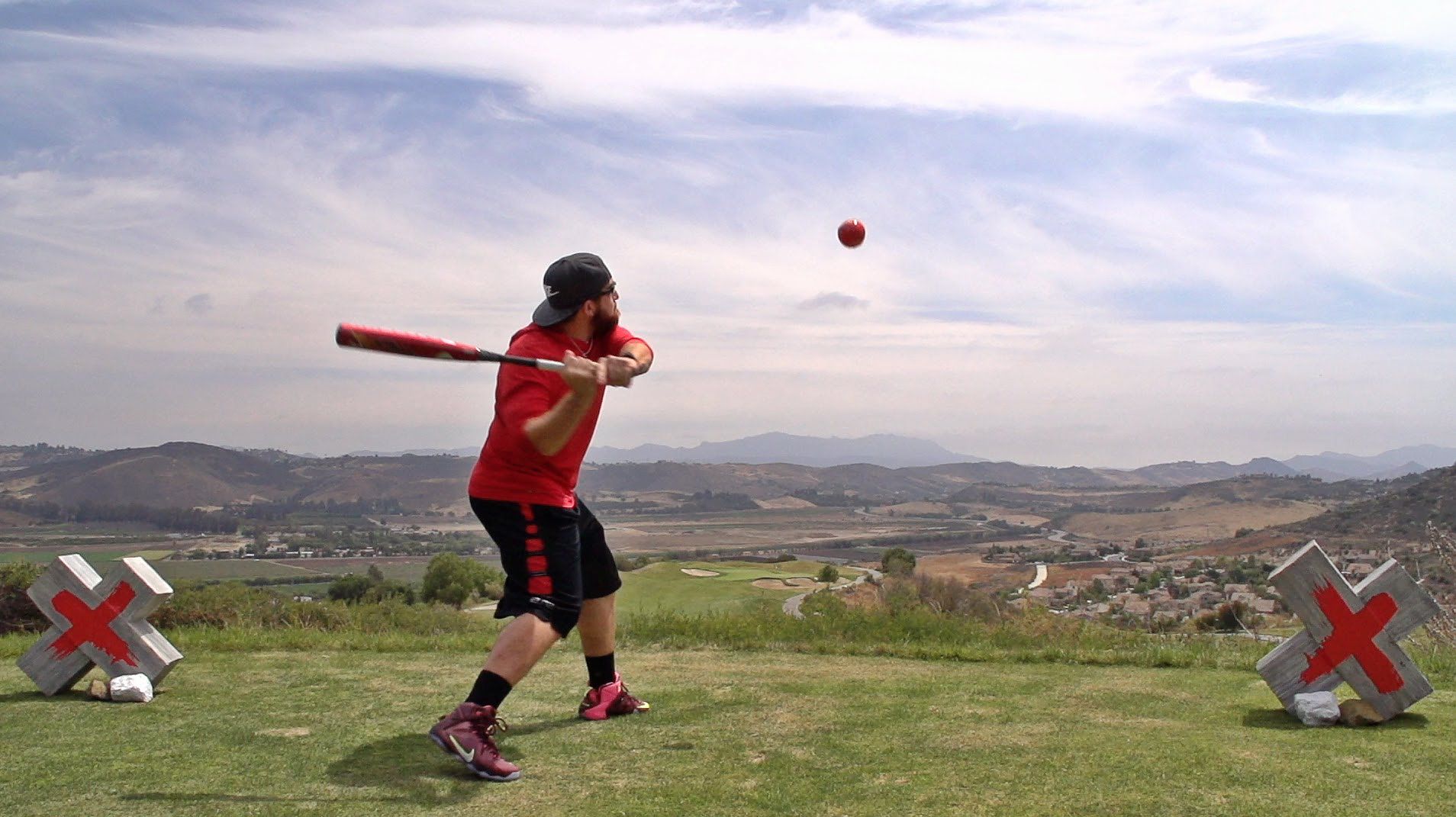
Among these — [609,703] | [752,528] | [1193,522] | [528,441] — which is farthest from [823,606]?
[752,528]

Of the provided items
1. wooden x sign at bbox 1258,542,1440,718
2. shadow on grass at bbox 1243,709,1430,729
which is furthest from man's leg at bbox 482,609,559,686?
wooden x sign at bbox 1258,542,1440,718

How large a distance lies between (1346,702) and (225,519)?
4062 centimetres

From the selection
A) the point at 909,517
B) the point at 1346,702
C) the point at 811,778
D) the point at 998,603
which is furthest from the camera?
the point at 909,517

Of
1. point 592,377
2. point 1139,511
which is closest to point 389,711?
point 592,377

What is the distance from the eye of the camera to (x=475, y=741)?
447cm

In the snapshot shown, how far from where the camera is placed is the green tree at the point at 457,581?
43.0 feet

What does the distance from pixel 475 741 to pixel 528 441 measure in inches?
51.9

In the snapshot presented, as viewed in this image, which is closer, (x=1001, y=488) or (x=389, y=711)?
(x=389, y=711)

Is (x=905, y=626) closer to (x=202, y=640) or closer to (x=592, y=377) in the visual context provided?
(x=592, y=377)

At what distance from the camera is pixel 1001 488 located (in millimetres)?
89750

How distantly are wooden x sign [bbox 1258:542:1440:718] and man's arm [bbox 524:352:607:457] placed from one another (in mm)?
3783

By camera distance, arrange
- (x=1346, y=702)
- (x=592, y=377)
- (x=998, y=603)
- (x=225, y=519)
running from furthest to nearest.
→ (x=225, y=519)
(x=998, y=603)
(x=1346, y=702)
(x=592, y=377)

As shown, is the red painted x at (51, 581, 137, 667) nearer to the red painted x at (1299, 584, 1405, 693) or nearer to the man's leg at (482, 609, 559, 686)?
the man's leg at (482, 609, 559, 686)

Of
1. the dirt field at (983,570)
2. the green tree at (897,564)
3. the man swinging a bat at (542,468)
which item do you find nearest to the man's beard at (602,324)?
the man swinging a bat at (542,468)
